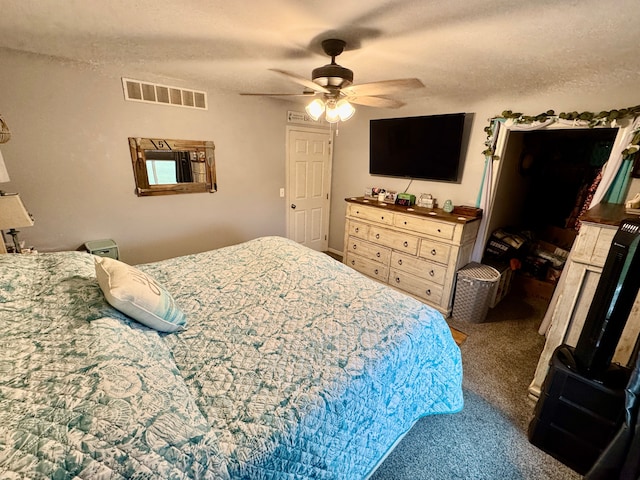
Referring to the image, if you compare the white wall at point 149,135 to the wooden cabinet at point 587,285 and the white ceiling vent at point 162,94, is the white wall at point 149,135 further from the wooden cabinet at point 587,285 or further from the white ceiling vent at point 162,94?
the wooden cabinet at point 587,285

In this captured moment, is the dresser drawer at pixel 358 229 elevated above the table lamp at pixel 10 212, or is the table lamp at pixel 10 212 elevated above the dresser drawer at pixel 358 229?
the table lamp at pixel 10 212

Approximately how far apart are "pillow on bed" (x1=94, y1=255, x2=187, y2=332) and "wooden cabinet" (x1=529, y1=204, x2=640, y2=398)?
7.64 ft

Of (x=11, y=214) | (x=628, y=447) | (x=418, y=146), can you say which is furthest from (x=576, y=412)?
(x=11, y=214)

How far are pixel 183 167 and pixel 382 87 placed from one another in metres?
2.35

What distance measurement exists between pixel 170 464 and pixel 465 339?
104 inches

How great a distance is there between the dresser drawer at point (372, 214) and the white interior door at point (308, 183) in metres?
0.90

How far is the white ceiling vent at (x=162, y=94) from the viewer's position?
2.61 metres

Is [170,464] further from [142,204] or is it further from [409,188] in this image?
[409,188]

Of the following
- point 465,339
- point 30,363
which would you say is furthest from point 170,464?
point 465,339

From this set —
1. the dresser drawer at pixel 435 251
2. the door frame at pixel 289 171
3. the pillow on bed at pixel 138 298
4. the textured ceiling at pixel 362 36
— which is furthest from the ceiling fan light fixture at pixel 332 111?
the door frame at pixel 289 171

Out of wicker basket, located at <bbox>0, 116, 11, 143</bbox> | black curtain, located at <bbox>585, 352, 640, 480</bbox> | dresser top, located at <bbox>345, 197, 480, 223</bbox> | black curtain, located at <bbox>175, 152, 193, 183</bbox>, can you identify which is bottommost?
black curtain, located at <bbox>585, 352, 640, 480</bbox>

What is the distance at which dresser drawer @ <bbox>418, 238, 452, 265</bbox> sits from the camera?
291 centimetres

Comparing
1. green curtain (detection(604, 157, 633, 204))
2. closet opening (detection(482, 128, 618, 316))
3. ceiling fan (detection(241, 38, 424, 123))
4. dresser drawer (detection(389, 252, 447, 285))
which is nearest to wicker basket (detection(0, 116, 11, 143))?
ceiling fan (detection(241, 38, 424, 123))

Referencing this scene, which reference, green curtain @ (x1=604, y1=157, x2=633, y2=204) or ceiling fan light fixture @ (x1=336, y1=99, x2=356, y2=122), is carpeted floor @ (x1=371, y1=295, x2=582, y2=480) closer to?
green curtain @ (x1=604, y1=157, x2=633, y2=204)
